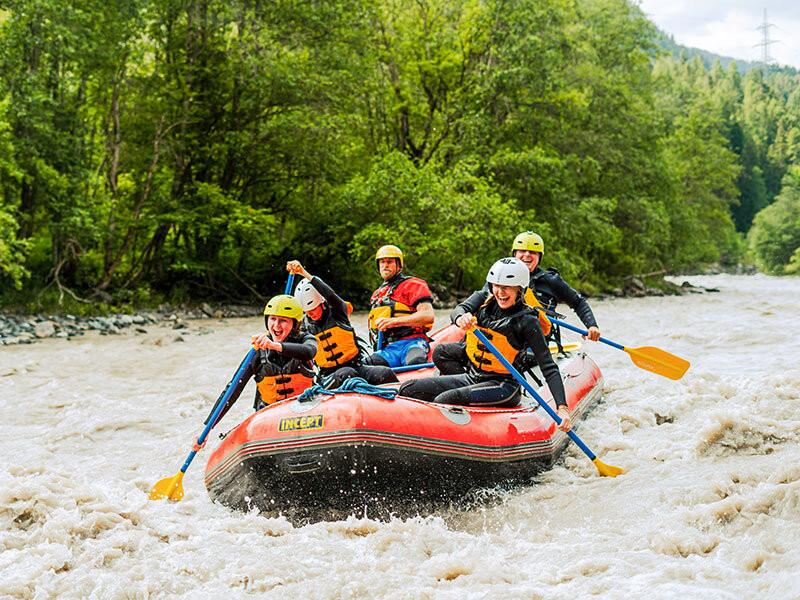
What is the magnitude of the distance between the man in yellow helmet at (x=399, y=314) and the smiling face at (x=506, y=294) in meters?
1.56

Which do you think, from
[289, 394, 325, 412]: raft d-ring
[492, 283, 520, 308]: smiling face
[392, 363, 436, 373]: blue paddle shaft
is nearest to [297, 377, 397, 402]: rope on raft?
[289, 394, 325, 412]: raft d-ring

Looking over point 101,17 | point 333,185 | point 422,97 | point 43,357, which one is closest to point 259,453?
point 43,357

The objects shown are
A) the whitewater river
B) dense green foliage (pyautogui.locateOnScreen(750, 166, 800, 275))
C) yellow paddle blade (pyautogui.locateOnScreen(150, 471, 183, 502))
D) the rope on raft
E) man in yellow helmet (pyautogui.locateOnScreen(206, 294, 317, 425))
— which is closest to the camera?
the whitewater river

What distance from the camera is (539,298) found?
6781 millimetres

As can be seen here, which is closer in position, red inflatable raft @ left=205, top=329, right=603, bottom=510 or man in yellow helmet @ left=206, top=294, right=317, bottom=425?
Answer: red inflatable raft @ left=205, top=329, right=603, bottom=510

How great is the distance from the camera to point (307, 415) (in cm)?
412

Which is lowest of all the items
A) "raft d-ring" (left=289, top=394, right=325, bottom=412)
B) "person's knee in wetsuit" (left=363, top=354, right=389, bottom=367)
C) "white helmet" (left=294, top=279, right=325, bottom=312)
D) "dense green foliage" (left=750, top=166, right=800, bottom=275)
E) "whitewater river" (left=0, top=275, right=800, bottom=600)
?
"dense green foliage" (left=750, top=166, right=800, bottom=275)

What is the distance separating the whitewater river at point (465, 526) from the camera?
330 cm

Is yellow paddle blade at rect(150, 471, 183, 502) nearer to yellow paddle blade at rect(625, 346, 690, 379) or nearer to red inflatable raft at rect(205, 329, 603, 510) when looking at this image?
red inflatable raft at rect(205, 329, 603, 510)

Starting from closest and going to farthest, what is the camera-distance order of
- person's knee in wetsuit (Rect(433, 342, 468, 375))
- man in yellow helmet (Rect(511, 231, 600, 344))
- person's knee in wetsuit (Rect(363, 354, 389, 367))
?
1. person's knee in wetsuit (Rect(433, 342, 468, 375))
2. person's knee in wetsuit (Rect(363, 354, 389, 367))
3. man in yellow helmet (Rect(511, 231, 600, 344))

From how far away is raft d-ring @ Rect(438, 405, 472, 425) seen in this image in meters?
4.38

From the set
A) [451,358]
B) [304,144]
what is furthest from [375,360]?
[304,144]

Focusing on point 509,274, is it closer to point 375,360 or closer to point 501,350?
point 501,350

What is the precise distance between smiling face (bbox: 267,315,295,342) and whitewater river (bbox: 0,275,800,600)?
1076mm
